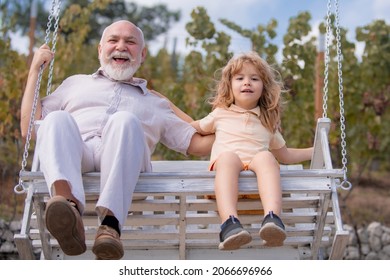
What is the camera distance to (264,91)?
424cm

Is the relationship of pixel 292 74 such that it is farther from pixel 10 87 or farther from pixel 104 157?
pixel 104 157

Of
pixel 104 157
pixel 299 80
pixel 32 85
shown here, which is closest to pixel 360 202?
pixel 299 80

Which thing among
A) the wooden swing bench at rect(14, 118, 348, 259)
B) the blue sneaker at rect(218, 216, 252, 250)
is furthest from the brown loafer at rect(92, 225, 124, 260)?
the blue sneaker at rect(218, 216, 252, 250)

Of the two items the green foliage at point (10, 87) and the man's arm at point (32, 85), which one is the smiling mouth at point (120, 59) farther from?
the green foliage at point (10, 87)

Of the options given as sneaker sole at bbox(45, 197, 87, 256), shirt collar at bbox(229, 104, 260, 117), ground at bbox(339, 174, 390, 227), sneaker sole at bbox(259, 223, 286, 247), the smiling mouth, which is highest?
the smiling mouth

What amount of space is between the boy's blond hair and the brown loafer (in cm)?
116

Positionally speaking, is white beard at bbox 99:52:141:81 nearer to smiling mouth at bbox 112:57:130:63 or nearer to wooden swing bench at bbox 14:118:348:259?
smiling mouth at bbox 112:57:130:63

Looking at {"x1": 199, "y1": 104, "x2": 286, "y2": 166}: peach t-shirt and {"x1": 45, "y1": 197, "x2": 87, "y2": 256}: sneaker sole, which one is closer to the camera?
{"x1": 45, "y1": 197, "x2": 87, "y2": 256}: sneaker sole

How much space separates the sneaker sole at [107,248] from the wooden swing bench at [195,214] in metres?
0.32

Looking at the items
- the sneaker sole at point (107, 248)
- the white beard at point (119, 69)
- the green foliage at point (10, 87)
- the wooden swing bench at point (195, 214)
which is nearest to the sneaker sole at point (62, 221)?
the sneaker sole at point (107, 248)

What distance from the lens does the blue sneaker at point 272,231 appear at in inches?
135

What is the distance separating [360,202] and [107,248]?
6.95 m

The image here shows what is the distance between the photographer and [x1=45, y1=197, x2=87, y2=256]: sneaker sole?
3275mm
